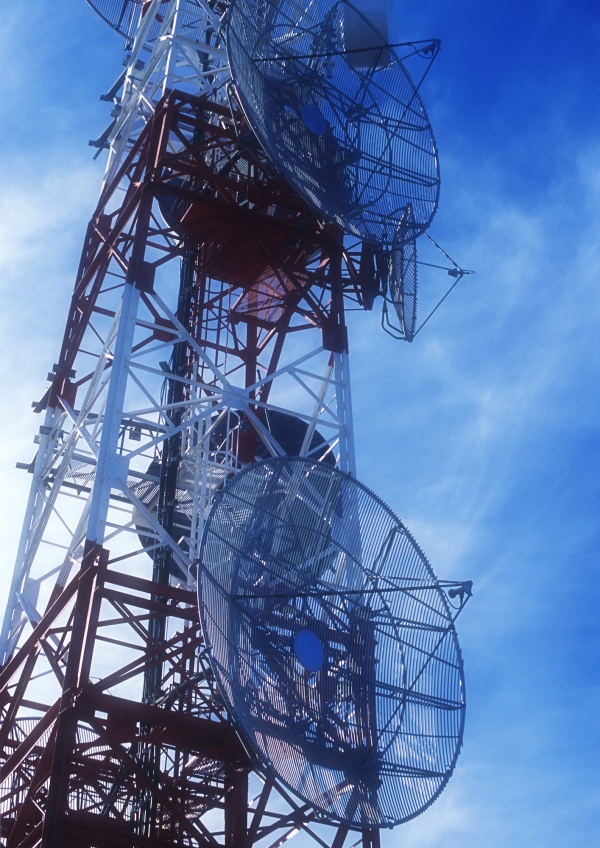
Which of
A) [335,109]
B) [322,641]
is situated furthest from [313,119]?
[322,641]

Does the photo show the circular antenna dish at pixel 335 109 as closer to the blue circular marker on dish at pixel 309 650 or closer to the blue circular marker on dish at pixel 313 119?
the blue circular marker on dish at pixel 313 119

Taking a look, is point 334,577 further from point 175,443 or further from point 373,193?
point 373,193

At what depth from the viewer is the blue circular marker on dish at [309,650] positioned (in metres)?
22.7

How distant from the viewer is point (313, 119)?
28.4 m

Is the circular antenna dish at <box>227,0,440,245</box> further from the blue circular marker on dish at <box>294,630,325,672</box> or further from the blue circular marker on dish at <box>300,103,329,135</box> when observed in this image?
the blue circular marker on dish at <box>294,630,325,672</box>

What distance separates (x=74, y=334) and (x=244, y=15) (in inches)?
387

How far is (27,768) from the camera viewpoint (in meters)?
28.2

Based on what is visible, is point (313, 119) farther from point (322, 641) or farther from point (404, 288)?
point (322, 641)

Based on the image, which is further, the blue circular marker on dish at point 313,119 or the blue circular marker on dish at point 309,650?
the blue circular marker on dish at point 313,119

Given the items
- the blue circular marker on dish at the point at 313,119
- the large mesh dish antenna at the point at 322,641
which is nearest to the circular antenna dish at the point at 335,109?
the blue circular marker on dish at the point at 313,119

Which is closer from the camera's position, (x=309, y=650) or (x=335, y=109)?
(x=309, y=650)

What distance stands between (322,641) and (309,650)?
418mm

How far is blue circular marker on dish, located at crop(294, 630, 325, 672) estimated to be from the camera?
22656 mm

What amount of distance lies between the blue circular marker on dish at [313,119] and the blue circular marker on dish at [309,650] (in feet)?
41.5
